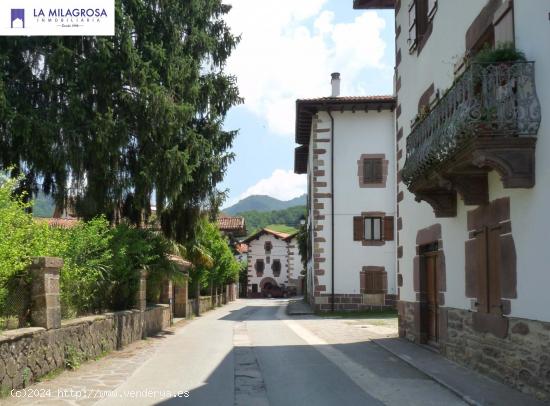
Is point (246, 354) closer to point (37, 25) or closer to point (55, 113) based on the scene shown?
point (55, 113)

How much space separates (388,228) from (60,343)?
22281mm

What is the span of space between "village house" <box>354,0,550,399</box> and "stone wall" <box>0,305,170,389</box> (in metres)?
6.69

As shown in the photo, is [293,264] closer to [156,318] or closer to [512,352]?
Result: [156,318]

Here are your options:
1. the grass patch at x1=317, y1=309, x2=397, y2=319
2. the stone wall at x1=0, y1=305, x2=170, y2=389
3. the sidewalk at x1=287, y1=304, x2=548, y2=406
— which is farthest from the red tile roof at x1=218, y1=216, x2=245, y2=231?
the stone wall at x1=0, y1=305, x2=170, y2=389

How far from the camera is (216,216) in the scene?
1997cm

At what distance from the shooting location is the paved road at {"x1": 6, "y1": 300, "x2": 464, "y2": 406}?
824 cm

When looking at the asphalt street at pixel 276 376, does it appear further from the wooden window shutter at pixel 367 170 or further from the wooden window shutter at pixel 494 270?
the wooden window shutter at pixel 367 170

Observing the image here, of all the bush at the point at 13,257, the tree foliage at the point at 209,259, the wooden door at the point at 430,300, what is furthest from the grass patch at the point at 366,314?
the bush at the point at 13,257

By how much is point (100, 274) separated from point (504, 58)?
8759mm

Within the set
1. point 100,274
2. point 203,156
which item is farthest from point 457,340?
point 203,156

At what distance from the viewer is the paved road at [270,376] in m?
8.24

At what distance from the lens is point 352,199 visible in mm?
30406

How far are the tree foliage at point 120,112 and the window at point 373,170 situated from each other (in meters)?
13.3

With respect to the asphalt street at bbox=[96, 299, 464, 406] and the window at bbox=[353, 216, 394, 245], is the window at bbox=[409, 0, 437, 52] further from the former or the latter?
the window at bbox=[353, 216, 394, 245]
